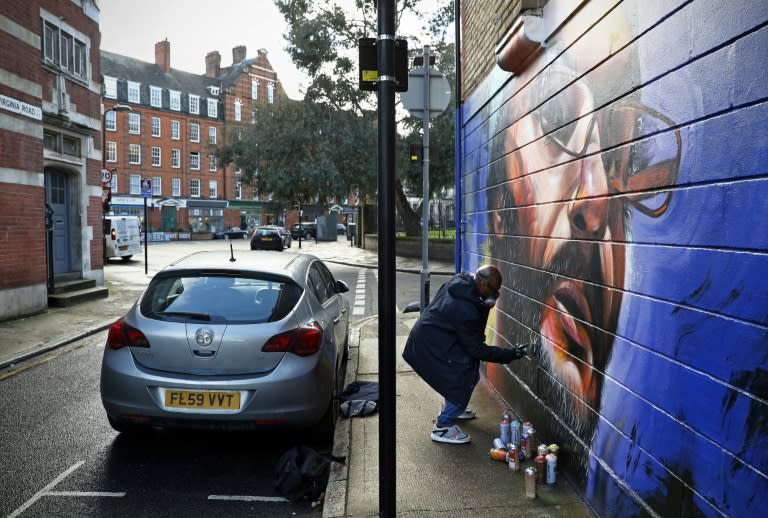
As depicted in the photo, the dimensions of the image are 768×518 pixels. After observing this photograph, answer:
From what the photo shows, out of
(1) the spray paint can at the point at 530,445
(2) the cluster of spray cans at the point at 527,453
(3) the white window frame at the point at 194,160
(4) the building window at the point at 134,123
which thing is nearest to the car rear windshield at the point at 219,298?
(2) the cluster of spray cans at the point at 527,453

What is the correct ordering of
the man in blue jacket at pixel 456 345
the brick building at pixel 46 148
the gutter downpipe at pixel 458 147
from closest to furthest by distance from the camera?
the man in blue jacket at pixel 456 345 < the gutter downpipe at pixel 458 147 < the brick building at pixel 46 148

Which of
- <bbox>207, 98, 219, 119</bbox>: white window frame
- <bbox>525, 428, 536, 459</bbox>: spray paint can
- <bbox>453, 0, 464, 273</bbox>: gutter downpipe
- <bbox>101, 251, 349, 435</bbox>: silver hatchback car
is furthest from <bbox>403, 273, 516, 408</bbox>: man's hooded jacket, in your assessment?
<bbox>207, 98, 219, 119</bbox>: white window frame

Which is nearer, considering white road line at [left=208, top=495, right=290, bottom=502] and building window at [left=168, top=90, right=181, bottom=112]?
white road line at [left=208, top=495, right=290, bottom=502]

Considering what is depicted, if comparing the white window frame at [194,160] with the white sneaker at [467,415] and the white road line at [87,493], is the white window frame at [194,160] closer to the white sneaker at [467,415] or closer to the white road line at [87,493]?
the white sneaker at [467,415]

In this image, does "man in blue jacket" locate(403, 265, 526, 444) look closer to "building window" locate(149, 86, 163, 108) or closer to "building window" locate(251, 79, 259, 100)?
"building window" locate(149, 86, 163, 108)

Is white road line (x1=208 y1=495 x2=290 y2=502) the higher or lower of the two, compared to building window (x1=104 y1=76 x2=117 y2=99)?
lower

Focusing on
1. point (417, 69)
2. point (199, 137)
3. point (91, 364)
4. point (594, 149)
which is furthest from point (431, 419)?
point (199, 137)

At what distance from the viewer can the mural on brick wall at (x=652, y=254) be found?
7.07 feet

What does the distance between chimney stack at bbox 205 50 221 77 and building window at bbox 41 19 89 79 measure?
5702cm

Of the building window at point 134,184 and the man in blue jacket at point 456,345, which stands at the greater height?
the building window at point 134,184

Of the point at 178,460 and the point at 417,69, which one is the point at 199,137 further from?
the point at 178,460

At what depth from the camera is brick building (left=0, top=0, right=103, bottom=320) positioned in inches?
410

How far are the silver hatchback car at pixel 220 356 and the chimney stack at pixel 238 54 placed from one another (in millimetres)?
68273

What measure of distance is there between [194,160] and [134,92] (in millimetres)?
8416
